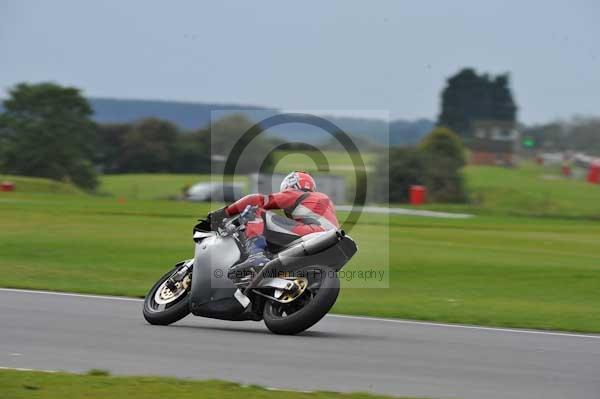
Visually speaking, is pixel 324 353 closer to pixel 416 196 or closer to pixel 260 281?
pixel 260 281

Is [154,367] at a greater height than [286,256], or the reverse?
[286,256]

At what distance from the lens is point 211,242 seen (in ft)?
35.4

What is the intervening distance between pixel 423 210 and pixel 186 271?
103 feet

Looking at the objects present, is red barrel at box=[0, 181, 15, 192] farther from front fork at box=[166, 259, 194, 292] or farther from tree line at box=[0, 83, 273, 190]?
front fork at box=[166, 259, 194, 292]

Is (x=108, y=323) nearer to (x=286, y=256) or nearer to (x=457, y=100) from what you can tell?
(x=286, y=256)

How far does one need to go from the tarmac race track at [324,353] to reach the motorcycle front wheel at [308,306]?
149mm

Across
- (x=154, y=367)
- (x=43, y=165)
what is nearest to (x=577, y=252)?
(x=154, y=367)

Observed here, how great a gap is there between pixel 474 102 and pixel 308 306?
68327 millimetres

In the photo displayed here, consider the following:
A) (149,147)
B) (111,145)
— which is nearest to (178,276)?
(149,147)

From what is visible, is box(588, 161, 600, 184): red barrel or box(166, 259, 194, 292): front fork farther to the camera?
box(588, 161, 600, 184): red barrel

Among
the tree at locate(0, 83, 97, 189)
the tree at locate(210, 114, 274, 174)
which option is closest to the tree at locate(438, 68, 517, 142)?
the tree at locate(0, 83, 97, 189)

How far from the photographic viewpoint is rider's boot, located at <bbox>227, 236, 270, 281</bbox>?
10539mm

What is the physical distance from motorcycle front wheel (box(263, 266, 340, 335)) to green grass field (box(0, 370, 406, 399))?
2.21 meters

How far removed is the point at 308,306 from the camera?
9.92m
